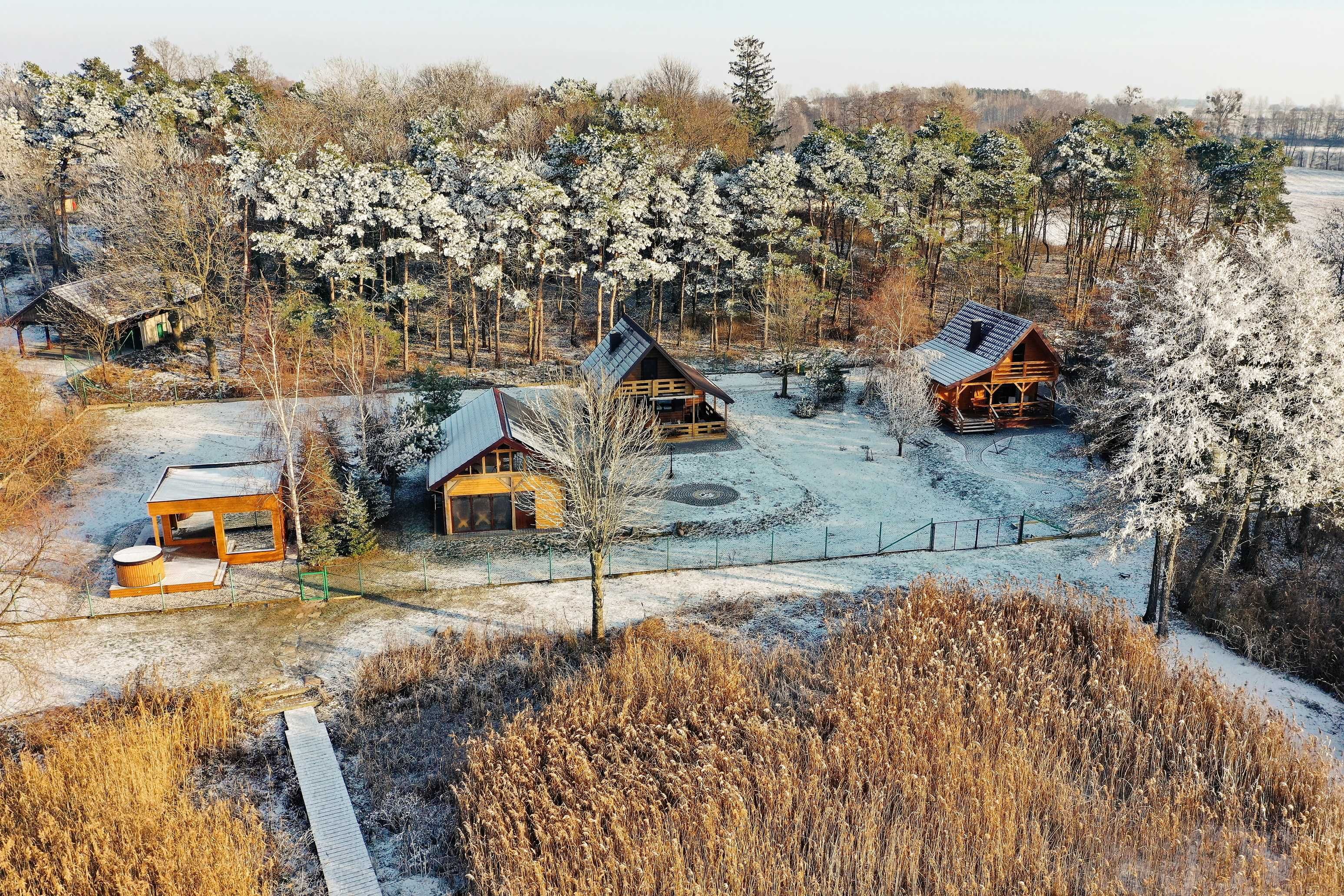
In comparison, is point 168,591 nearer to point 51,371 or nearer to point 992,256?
point 51,371

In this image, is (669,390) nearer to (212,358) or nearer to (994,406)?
(994,406)

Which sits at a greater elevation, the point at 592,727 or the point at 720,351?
the point at 720,351

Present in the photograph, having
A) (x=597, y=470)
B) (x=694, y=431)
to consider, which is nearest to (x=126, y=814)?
(x=597, y=470)

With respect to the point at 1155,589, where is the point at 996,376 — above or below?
above

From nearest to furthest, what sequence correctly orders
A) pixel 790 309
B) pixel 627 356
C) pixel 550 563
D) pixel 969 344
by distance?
pixel 550 563, pixel 627 356, pixel 969 344, pixel 790 309

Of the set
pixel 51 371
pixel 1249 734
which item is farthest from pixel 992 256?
pixel 51 371

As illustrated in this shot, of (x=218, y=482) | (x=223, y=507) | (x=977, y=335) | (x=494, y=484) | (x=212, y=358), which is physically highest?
(x=977, y=335)

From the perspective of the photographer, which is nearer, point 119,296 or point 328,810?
point 328,810
